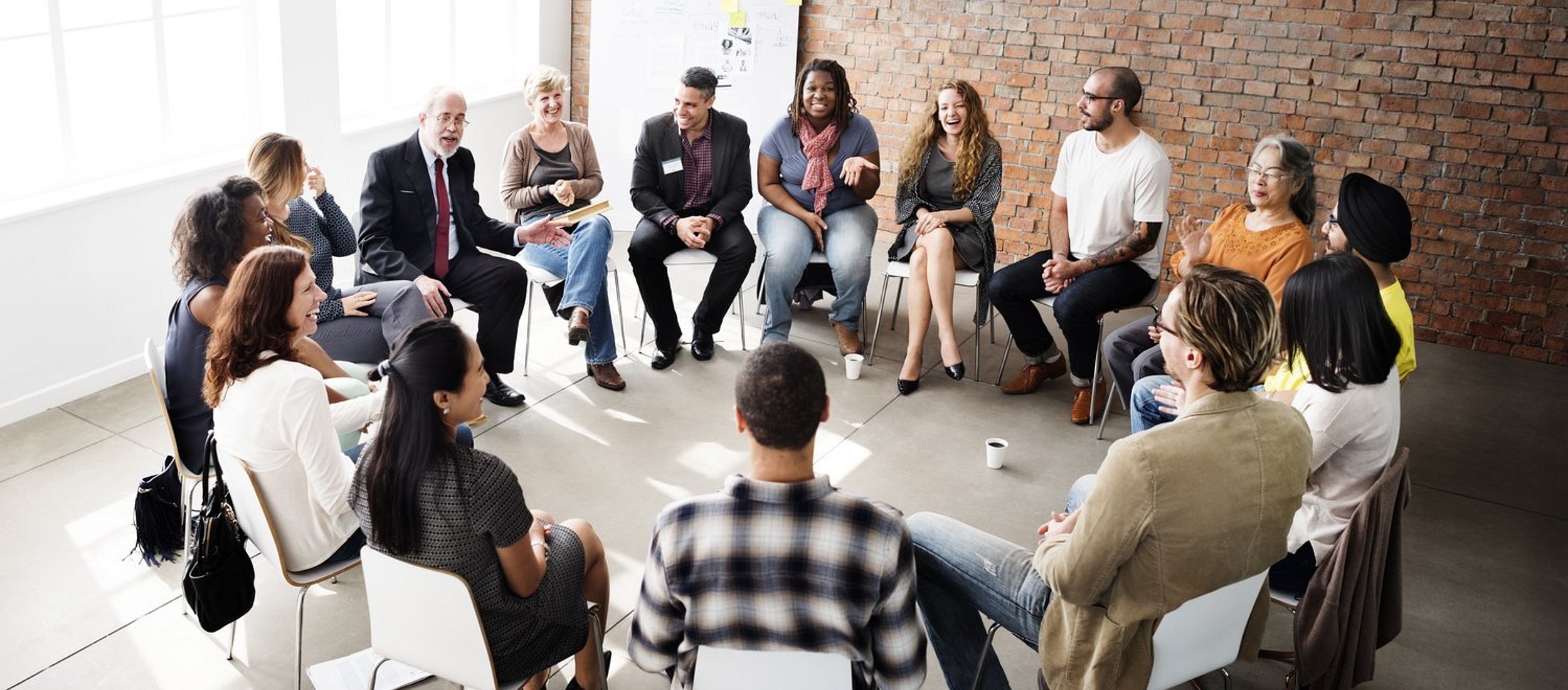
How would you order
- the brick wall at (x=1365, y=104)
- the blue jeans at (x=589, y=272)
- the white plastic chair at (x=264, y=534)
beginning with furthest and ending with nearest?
the brick wall at (x=1365, y=104) → the blue jeans at (x=589, y=272) → the white plastic chair at (x=264, y=534)

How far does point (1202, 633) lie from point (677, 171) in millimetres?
3642

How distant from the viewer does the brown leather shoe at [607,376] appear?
5355 millimetres

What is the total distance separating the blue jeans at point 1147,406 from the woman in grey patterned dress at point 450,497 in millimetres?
2369

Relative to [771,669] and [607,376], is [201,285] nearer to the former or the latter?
[607,376]

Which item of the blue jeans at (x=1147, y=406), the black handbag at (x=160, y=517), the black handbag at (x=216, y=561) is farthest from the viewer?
the blue jeans at (x=1147, y=406)

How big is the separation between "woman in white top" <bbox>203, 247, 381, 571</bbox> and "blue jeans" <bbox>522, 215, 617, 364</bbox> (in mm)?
2185

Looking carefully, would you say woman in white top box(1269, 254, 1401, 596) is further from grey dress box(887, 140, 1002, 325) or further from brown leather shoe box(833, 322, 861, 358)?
brown leather shoe box(833, 322, 861, 358)

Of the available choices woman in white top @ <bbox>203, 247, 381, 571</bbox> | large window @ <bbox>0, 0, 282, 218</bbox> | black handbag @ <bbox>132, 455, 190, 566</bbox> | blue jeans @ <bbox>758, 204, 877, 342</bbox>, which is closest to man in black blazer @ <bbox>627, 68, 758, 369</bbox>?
blue jeans @ <bbox>758, 204, 877, 342</bbox>

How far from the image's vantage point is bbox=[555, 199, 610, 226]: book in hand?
213 inches

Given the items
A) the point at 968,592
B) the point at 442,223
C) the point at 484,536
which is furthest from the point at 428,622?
the point at 442,223

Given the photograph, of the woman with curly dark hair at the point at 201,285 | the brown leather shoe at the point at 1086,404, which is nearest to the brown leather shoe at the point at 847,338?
the brown leather shoe at the point at 1086,404

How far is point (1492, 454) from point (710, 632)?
430 cm

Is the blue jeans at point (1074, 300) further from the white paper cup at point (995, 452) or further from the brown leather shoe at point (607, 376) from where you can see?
the brown leather shoe at point (607, 376)

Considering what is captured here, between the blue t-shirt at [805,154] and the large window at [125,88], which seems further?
the blue t-shirt at [805,154]
